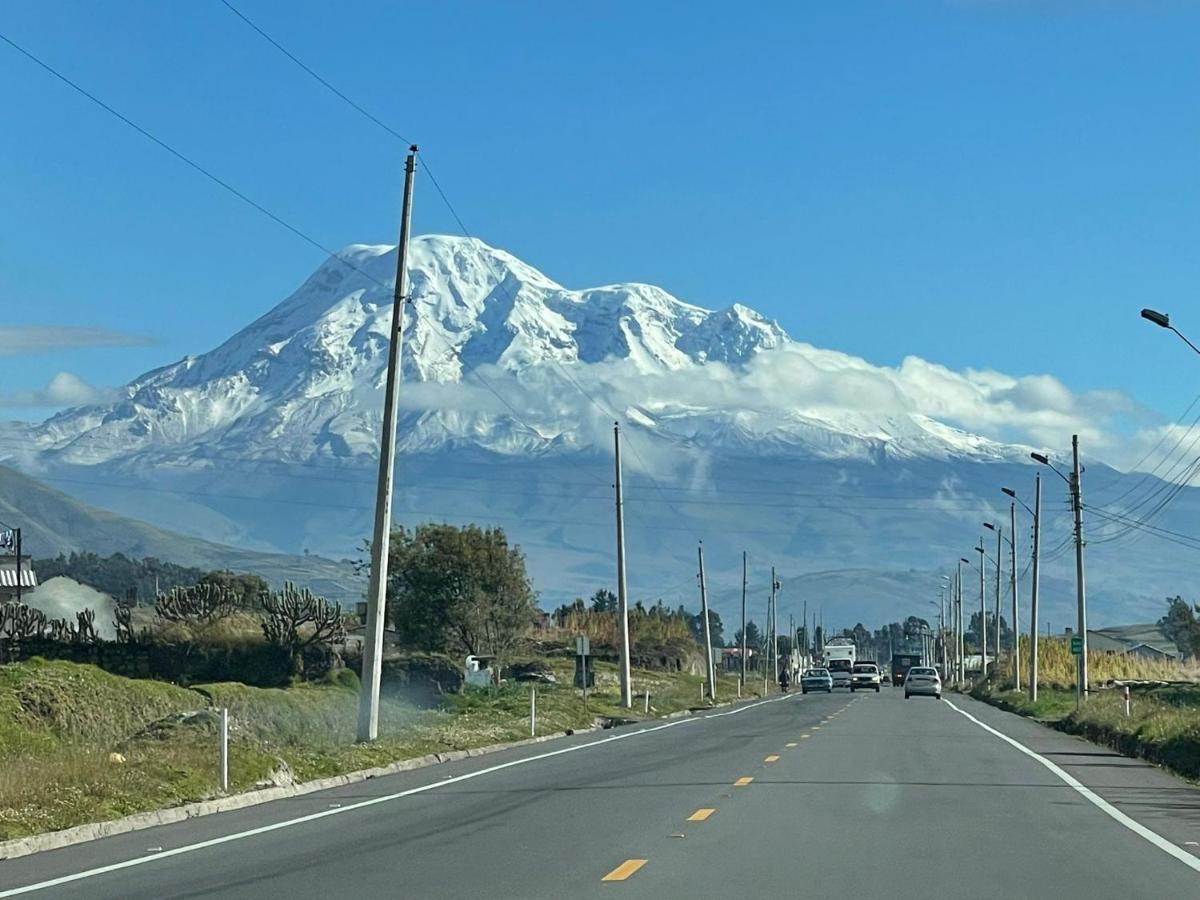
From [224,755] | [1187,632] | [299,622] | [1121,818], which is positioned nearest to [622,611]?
[299,622]

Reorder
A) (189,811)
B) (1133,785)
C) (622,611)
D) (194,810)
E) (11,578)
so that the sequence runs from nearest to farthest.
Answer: (189,811)
(194,810)
(1133,785)
(622,611)
(11,578)

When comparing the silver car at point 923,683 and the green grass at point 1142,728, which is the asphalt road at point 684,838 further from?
the silver car at point 923,683

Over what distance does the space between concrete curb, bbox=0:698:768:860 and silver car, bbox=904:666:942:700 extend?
62.3m

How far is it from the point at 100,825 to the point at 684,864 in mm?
6878

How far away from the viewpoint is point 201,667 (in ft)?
210

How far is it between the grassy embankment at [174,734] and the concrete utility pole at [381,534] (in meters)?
0.81

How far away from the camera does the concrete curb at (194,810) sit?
60.8 feet

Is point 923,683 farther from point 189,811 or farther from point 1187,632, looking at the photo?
point 1187,632

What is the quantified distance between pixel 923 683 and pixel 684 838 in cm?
7840

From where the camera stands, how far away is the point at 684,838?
60.4ft

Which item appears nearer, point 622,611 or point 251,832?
point 251,832

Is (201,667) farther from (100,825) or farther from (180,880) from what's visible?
(180,880)

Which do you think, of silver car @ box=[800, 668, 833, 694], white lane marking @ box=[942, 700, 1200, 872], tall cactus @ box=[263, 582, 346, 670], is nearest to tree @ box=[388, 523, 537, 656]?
tall cactus @ box=[263, 582, 346, 670]

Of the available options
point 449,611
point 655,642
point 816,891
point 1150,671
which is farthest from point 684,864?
point 655,642
